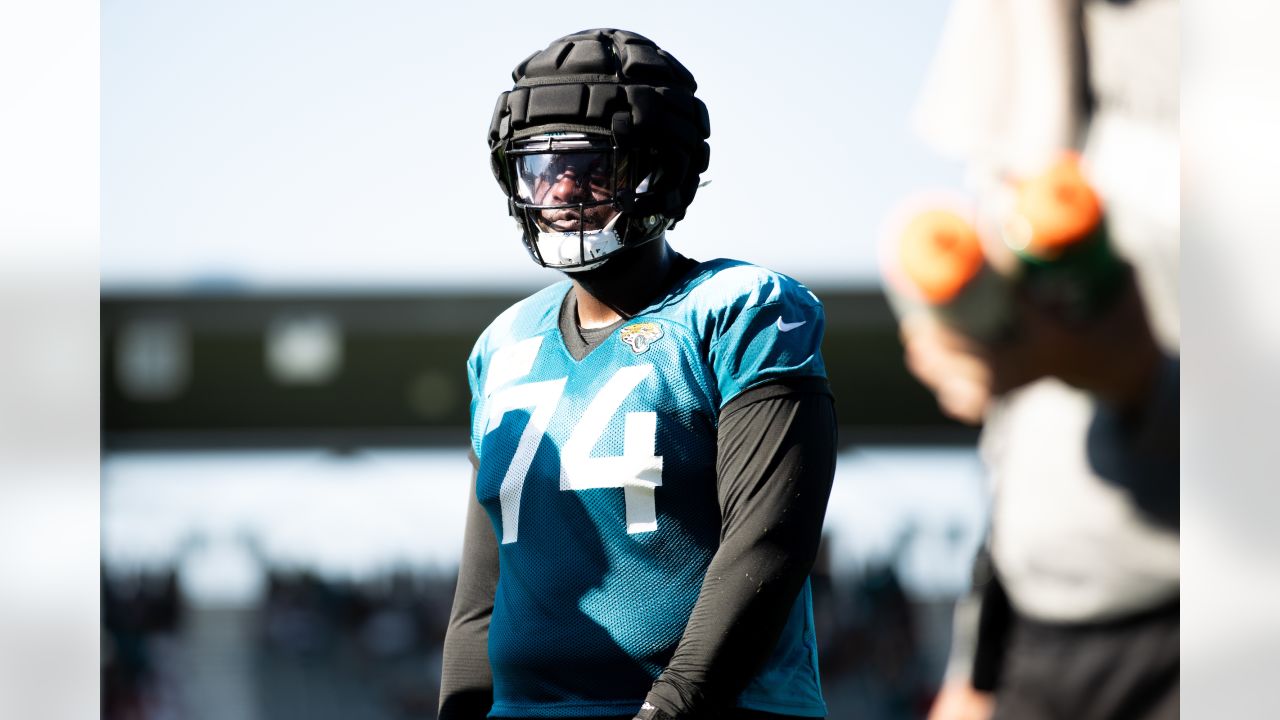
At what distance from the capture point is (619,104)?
5.47ft

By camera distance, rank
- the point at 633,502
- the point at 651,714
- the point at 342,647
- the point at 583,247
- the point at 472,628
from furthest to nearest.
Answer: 1. the point at 342,647
2. the point at 472,628
3. the point at 583,247
4. the point at 633,502
5. the point at 651,714

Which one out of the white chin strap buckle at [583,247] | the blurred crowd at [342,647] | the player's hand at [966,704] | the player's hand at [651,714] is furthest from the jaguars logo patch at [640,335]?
the blurred crowd at [342,647]

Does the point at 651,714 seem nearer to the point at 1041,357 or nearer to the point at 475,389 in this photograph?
the point at 475,389

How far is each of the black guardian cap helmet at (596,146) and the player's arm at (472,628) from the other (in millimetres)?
374

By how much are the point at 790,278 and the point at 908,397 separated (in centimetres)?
689

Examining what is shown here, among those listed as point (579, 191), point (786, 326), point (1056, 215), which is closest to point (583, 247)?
point (579, 191)

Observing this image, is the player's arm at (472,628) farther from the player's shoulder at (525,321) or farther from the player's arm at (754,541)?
the player's arm at (754,541)

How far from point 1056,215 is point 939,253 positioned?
0.85ft

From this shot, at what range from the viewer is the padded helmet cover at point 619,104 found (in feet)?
5.44

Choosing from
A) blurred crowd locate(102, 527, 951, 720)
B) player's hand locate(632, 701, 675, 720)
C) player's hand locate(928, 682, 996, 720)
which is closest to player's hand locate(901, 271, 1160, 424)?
player's hand locate(928, 682, 996, 720)
